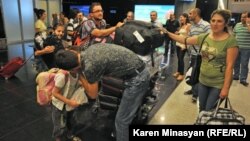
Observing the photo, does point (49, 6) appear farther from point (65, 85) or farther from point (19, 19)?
point (65, 85)

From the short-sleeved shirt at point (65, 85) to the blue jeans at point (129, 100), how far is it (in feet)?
1.76

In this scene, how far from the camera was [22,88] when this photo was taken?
4258mm

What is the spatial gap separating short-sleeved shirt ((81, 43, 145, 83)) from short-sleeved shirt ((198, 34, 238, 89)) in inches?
25.8

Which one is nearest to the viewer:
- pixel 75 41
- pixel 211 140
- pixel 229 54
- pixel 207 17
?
pixel 211 140

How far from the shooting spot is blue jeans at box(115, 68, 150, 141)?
1969 mm

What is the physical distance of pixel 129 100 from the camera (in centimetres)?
199

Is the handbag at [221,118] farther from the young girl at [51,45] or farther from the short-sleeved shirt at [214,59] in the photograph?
the young girl at [51,45]

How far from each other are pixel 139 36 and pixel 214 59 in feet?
2.70

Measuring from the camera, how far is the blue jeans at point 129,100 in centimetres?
197

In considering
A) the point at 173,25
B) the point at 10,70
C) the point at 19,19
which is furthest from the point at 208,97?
the point at 19,19

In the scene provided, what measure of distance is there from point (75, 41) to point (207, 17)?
568 centimetres

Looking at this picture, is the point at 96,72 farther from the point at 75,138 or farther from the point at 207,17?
the point at 207,17

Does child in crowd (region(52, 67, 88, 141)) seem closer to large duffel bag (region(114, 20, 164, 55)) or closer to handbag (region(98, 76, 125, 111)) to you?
handbag (region(98, 76, 125, 111))

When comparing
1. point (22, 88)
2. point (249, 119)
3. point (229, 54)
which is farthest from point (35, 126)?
point (249, 119)
